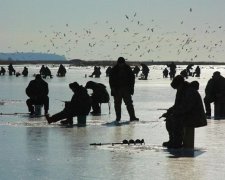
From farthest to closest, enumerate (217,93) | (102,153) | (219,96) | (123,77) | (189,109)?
(217,93) → (219,96) → (123,77) → (189,109) → (102,153)

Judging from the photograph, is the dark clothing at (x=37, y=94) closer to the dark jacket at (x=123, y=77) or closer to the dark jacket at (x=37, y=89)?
the dark jacket at (x=37, y=89)

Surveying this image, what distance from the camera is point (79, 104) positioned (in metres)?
18.4

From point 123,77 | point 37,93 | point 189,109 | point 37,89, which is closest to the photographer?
point 189,109

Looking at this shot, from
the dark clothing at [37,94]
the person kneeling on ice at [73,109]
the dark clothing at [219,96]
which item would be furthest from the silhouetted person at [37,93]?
the dark clothing at [219,96]

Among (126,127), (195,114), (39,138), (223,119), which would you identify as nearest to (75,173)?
(195,114)

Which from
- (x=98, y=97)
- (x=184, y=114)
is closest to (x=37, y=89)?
(x=98, y=97)

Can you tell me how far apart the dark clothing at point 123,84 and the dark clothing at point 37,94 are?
9.82 feet

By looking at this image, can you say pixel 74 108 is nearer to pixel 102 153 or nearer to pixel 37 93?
pixel 37 93

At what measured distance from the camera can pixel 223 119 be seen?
2052cm

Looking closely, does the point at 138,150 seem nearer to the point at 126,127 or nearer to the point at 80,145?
the point at 80,145

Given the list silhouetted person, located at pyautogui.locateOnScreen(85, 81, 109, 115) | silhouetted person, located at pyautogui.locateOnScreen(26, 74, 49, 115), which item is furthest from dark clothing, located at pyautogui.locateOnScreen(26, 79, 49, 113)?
silhouetted person, located at pyautogui.locateOnScreen(85, 81, 109, 115)

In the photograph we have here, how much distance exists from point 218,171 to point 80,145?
12.3 feet

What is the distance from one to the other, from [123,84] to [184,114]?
6838 mm

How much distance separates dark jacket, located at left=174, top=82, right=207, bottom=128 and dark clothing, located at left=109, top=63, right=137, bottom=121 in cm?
662
